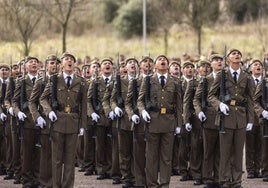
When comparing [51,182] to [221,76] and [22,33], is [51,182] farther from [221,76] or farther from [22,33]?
[22,33]

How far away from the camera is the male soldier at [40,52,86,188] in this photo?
11141 millimetres

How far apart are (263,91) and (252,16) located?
26.0 meters

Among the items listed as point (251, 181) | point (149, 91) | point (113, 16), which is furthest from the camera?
point (113, 16)

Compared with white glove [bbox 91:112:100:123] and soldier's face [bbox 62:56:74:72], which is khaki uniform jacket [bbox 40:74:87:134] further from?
white glove [bbox 91:112:100:123]

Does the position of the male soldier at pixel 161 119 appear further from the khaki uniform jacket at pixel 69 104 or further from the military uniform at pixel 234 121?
the khaki uniform jacket at pixel 69 104

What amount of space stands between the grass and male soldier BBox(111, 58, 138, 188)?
18248 mm

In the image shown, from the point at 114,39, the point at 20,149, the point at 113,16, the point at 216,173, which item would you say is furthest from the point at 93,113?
the point at 113,16

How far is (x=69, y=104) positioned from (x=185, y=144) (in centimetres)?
333

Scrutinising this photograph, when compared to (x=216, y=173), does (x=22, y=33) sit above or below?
above

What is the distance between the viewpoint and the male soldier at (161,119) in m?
11.5

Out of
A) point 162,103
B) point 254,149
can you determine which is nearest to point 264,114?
point 254,149

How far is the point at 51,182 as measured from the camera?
11.9 m

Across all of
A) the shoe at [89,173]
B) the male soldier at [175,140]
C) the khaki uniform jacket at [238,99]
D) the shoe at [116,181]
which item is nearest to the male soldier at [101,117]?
the shoe at [89,173]

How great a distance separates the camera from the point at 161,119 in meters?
11.5
